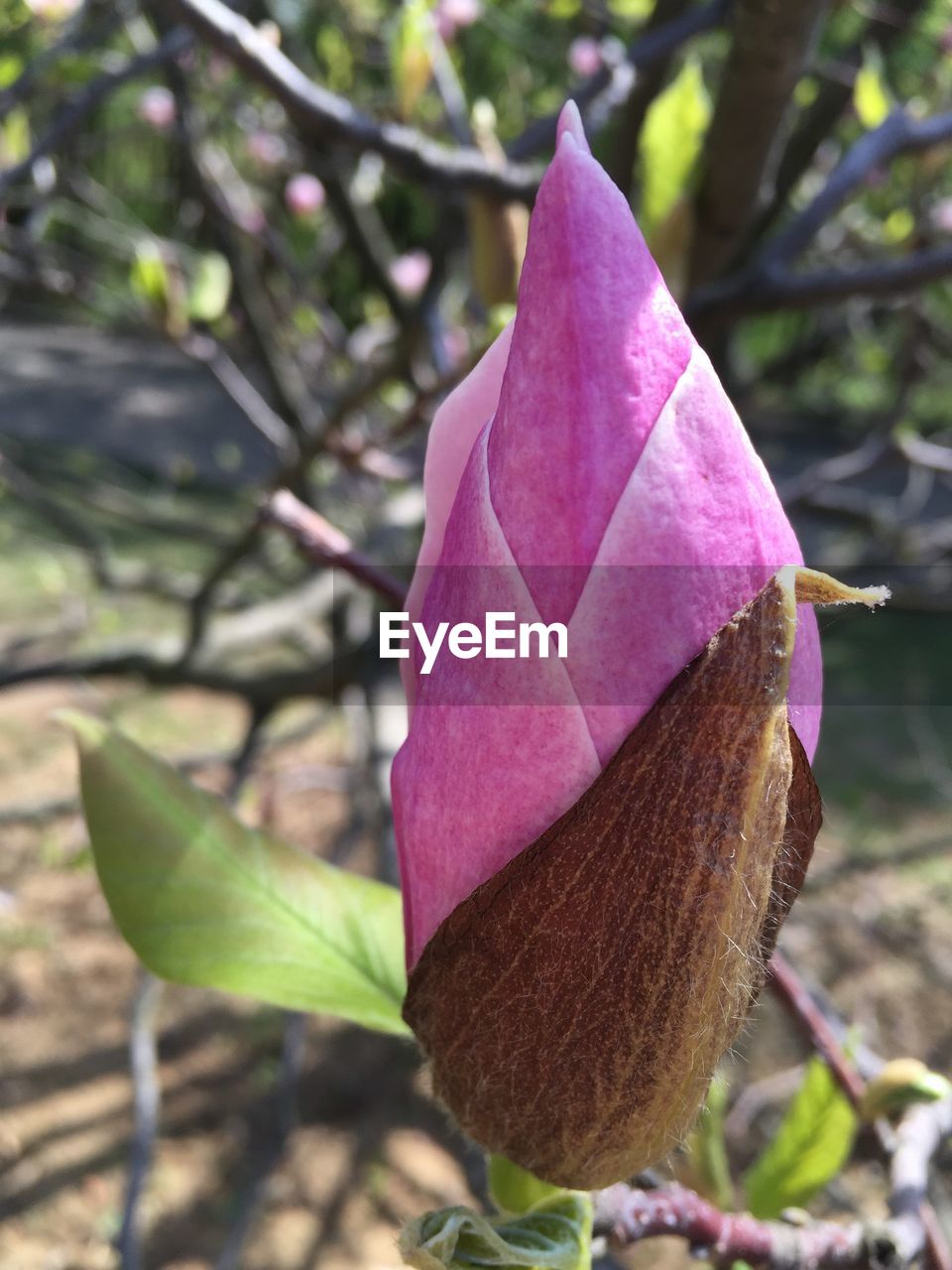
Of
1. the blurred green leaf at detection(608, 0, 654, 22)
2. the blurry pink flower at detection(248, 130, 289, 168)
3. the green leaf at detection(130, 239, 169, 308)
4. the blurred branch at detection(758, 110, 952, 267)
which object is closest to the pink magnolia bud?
the blurred branch at detection(758, 110, 952, 267)

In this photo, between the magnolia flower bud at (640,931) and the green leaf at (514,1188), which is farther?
the green leaf at (514,1188)

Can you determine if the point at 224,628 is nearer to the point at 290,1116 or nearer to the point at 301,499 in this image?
the point at 301,499

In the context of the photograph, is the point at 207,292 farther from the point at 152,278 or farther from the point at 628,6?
the point at 628,6

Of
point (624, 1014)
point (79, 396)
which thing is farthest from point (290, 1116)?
point (79, 396)

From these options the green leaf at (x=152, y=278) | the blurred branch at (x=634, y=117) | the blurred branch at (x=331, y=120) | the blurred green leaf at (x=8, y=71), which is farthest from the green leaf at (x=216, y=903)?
the green leaf at (x=152, y=278)

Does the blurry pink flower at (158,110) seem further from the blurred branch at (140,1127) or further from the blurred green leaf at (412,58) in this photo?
the blurred branch at (140,1127)

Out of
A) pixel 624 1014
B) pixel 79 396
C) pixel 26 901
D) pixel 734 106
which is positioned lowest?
pixel 26 901

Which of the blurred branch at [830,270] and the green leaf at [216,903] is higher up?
the blurred branch at [830,270]
